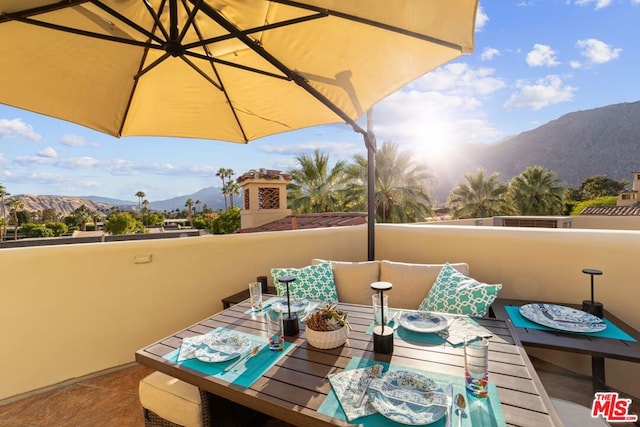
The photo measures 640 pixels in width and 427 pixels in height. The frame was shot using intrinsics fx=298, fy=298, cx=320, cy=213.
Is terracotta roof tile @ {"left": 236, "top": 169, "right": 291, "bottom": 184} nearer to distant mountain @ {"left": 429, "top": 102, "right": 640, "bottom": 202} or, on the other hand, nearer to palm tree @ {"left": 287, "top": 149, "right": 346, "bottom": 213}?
palm tree @ {"left": 287, "top": 149, "right": 346, "bottom": 213}

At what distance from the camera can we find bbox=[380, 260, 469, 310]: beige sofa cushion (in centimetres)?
237

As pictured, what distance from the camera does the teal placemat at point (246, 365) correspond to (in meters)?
1.24

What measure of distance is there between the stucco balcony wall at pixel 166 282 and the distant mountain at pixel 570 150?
96.0 feet

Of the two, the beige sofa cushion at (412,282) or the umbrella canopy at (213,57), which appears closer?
the umbrella canopy at (213,57)

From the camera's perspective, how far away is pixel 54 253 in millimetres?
2287

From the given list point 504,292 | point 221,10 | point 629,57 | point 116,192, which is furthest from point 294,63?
point 629,57

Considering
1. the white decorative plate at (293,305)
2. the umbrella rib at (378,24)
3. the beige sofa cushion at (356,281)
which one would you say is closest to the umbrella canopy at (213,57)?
the umbrella rib at (378,24)

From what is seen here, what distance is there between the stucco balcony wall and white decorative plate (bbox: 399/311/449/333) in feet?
4.43

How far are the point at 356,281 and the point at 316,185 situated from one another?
9.80 meters

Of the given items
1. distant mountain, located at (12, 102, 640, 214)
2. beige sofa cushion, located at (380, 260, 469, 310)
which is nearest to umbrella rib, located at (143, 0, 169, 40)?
beige sofa cushion, located at (380, 260, 469, 310)

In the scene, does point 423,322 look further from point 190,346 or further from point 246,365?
point 190,346

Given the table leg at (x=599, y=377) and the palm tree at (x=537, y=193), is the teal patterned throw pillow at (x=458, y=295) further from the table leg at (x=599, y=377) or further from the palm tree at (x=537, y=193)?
the palm tree at (x=537, y=193)

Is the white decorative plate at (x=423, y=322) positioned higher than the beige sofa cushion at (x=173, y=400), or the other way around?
the white decorative plate at (x=423, y=322)

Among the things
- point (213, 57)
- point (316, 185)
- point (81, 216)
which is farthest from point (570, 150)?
point (81, 216)
